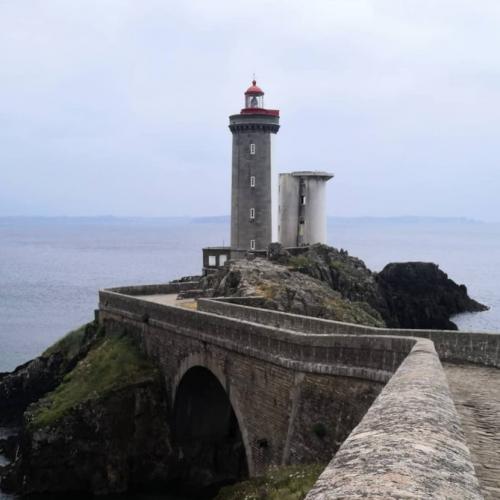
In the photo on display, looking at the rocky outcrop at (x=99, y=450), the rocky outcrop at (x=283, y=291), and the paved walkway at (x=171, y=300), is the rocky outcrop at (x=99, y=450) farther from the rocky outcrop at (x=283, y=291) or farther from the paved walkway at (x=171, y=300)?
the rocky outcrop at (x=283, y=291)

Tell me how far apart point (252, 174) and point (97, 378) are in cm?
2338

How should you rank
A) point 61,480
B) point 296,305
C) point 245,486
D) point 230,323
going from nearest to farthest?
point 245,486, point 230,323, point 61,480, point 296,305

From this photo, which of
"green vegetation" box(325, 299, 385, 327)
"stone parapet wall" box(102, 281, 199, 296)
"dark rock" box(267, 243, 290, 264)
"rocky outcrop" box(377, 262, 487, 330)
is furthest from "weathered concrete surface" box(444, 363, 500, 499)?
"rocky outcrop" box(377, 262, 487, 330)

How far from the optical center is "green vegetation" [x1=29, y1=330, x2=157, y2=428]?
3027cm

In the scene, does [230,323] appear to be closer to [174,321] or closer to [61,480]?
[174,321]

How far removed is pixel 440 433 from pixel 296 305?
90.6 feet

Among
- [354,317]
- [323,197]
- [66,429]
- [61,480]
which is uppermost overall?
[323,197]

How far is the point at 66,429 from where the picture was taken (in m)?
29.4

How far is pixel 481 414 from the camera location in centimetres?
991

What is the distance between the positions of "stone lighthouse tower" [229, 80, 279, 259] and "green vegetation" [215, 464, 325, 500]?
34379 millimetres

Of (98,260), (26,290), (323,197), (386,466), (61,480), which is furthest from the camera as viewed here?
(98,260)

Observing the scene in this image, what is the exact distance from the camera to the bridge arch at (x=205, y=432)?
29.6 meters

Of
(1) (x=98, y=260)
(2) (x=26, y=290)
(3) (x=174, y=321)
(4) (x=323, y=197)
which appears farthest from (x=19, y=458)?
(1) (x=98, y=260)

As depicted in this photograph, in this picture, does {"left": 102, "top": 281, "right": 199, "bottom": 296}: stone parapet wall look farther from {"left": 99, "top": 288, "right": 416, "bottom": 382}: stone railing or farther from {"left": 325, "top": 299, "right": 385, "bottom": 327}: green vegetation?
{"left": 325, "top": 299, "right": 385, "bottom": 327}: green vegetation
